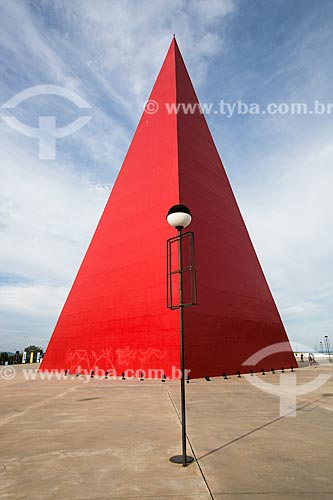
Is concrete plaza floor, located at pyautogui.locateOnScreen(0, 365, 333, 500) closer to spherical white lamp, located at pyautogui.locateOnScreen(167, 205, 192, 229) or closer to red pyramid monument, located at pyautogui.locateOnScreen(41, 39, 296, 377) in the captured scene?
spherical white lamp, located at pyautogui.locateOnScreen(167, 205, 192, 229)

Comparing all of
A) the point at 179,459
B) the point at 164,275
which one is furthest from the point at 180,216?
the point at 164,275

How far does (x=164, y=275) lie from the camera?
47.5 feet

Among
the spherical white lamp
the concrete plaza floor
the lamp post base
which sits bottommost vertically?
the concrete plaza floor

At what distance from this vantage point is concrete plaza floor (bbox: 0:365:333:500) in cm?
275

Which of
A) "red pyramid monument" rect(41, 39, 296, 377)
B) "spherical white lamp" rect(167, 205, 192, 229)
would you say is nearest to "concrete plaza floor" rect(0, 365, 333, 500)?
"spherical white lamp" rect(167, 205, 192, 229)

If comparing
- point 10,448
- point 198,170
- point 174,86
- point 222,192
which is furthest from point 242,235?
point 10,448

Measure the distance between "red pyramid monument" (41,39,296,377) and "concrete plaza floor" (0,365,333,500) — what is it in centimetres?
719

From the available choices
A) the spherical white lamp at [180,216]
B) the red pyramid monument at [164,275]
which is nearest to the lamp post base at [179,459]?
the spherical white lamp at [180,216]

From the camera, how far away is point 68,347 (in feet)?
58.7

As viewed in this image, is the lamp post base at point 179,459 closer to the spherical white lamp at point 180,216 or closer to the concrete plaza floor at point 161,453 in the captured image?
the concrete plaza floor at point 161,453

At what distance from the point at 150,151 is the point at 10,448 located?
56.8 ft

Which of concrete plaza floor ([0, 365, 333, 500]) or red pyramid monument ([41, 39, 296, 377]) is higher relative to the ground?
red pyramid monument ([41, 39, 296, 377])

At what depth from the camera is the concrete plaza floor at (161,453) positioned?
2750mm

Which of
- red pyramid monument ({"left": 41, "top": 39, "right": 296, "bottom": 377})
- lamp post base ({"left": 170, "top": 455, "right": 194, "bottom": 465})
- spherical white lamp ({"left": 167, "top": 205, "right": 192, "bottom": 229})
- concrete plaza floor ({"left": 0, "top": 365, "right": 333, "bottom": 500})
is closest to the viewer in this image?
concrete plaza floor ({"left": 0, "top": 365, "right": 333, "bottom": 500})
